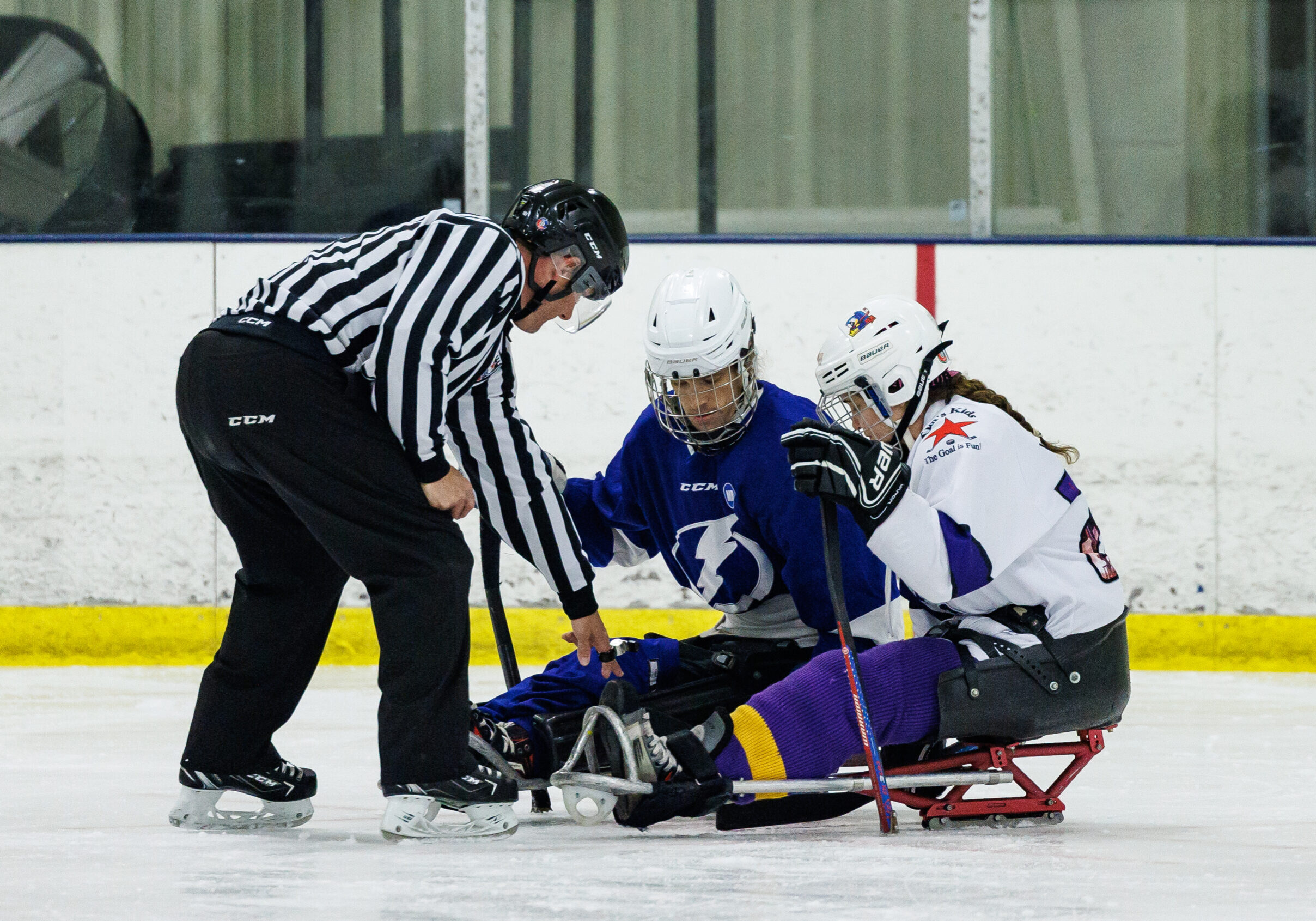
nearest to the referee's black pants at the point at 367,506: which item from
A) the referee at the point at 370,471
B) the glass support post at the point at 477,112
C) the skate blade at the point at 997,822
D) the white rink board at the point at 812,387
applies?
the referee at the point at 370,471

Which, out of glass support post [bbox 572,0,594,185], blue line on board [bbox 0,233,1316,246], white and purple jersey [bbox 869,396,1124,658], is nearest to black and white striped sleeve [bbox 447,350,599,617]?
white and purple jersey [bbox 869,396,1124,658]

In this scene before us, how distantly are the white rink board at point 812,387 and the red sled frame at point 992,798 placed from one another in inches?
106

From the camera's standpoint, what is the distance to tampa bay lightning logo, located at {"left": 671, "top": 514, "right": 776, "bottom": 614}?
2.71 metres

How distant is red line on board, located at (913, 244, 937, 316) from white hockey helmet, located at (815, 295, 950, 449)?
2.72 meters

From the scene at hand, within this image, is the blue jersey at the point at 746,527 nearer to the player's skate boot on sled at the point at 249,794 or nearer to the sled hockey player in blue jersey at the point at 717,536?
the sled hockey player in blue jersey at the point at 717,536

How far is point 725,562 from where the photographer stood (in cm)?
272

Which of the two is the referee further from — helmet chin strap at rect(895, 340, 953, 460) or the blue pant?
helmet chin strap at rect(895, 340, 953, 460)

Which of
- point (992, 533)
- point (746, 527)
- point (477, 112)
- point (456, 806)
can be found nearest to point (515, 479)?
point (746, 527)

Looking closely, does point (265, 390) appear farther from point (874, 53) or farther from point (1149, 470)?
point (874, 53)

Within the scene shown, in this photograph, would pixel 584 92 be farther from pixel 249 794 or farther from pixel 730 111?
pixel 249 794

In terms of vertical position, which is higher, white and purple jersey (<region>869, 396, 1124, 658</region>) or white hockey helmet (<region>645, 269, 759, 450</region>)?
white hockey helmet (<region>645, 269, 759, 450</region>)

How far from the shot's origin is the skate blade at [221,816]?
2.49 m

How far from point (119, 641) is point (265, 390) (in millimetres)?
3196

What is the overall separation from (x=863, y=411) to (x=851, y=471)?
1.11 feet
